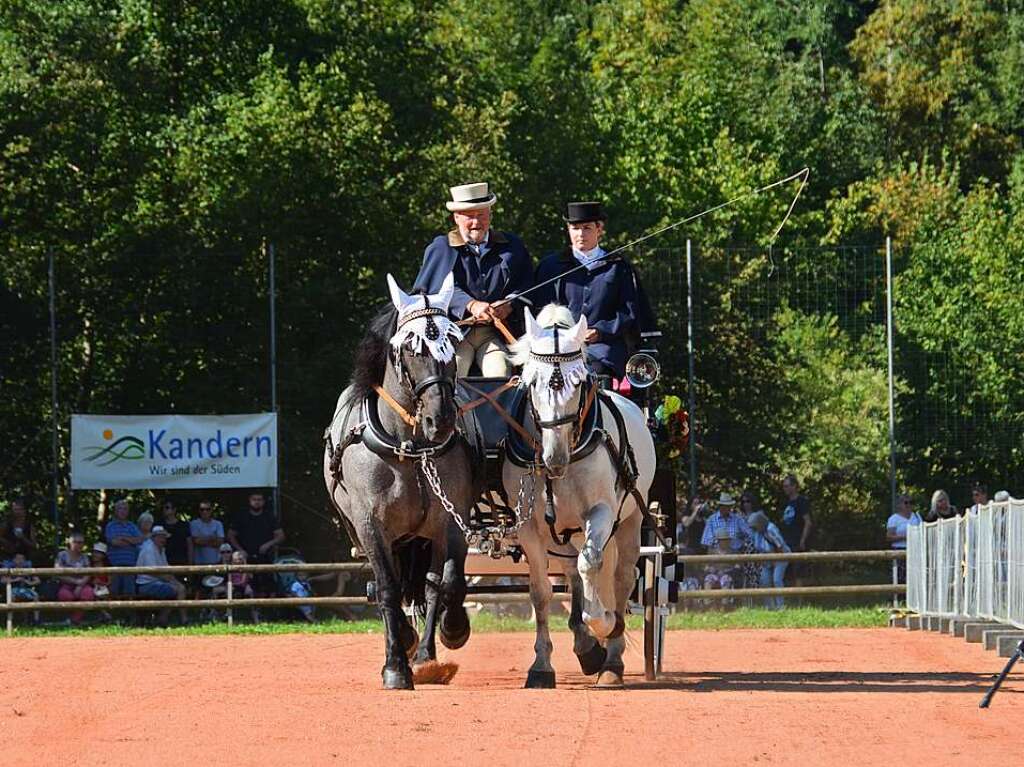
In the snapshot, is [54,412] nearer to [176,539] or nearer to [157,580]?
[176,539]

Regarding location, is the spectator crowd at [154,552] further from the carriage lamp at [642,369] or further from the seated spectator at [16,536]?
the carriage lamp at [642,369]

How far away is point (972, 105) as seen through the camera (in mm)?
51219

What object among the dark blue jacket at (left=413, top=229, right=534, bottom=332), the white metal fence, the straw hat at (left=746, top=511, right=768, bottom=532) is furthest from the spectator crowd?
the dark blue jacket at (left=413, top=229, right=534, bottom=332)

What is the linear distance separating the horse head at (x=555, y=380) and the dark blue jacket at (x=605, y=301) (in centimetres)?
155

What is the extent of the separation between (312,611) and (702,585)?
4.70 meters

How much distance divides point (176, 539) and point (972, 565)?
384 inches

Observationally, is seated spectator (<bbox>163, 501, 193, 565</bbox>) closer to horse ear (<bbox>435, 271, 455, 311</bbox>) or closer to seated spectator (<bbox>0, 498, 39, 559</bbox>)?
seated spectator (<bbox>0, 498, 39, 559</bbox>)

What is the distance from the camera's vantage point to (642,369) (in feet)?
42.3

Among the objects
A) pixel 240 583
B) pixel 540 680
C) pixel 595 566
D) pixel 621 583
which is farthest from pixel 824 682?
pixel 240 583

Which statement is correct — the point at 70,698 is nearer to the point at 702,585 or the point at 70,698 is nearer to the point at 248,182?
the point at 702,585

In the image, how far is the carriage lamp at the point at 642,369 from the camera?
42.2 feet

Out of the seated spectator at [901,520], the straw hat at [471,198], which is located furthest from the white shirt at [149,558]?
the straw hat at [471,198]

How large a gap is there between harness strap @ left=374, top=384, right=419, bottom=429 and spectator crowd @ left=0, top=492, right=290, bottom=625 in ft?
34.6

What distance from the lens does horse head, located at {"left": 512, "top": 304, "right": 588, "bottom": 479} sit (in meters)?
11.2
